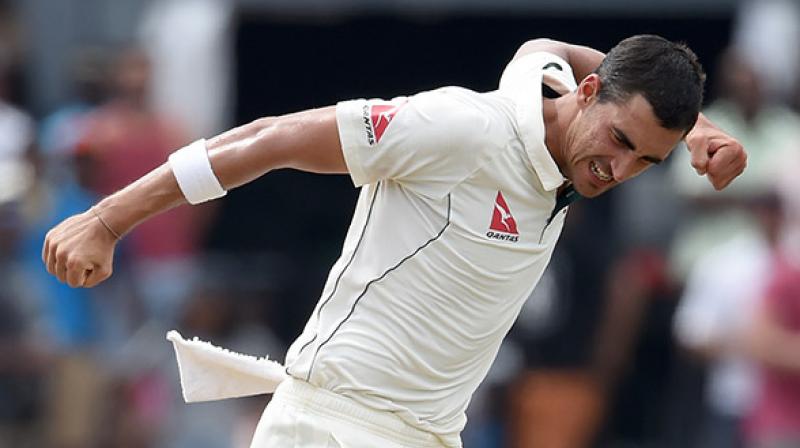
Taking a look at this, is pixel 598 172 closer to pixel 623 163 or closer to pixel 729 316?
pixel 623 163

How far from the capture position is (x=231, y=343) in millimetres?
10812

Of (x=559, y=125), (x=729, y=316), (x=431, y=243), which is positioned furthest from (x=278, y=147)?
(x=729, y=316)

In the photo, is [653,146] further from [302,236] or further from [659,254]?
[302,236]

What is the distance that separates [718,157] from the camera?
538 cm

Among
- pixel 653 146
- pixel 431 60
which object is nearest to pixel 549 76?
pixel 653 146

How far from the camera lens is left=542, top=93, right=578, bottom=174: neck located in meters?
5.34

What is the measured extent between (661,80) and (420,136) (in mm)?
649

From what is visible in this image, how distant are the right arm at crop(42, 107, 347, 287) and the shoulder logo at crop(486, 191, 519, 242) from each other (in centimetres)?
43

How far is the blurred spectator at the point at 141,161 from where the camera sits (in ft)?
35.5

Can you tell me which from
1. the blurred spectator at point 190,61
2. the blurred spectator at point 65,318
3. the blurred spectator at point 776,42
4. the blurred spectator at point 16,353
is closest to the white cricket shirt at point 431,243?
the blurred spectator at point 16,353

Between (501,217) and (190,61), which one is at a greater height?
(501,217)

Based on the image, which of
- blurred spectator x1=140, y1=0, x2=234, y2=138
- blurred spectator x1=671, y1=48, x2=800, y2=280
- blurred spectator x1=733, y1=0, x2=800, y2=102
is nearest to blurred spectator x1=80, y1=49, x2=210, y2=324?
blurred spectator x1=140, y1=0, x2=234, y2=138

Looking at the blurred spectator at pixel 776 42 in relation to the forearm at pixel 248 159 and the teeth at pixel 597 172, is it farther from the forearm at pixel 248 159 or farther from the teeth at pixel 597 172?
the forearm at pixel 248 159

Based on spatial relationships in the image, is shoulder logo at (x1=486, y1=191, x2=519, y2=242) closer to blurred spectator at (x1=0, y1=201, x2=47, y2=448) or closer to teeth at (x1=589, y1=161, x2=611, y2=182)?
teeth at (x1=589, y1=161, x2=611, y2=182)
